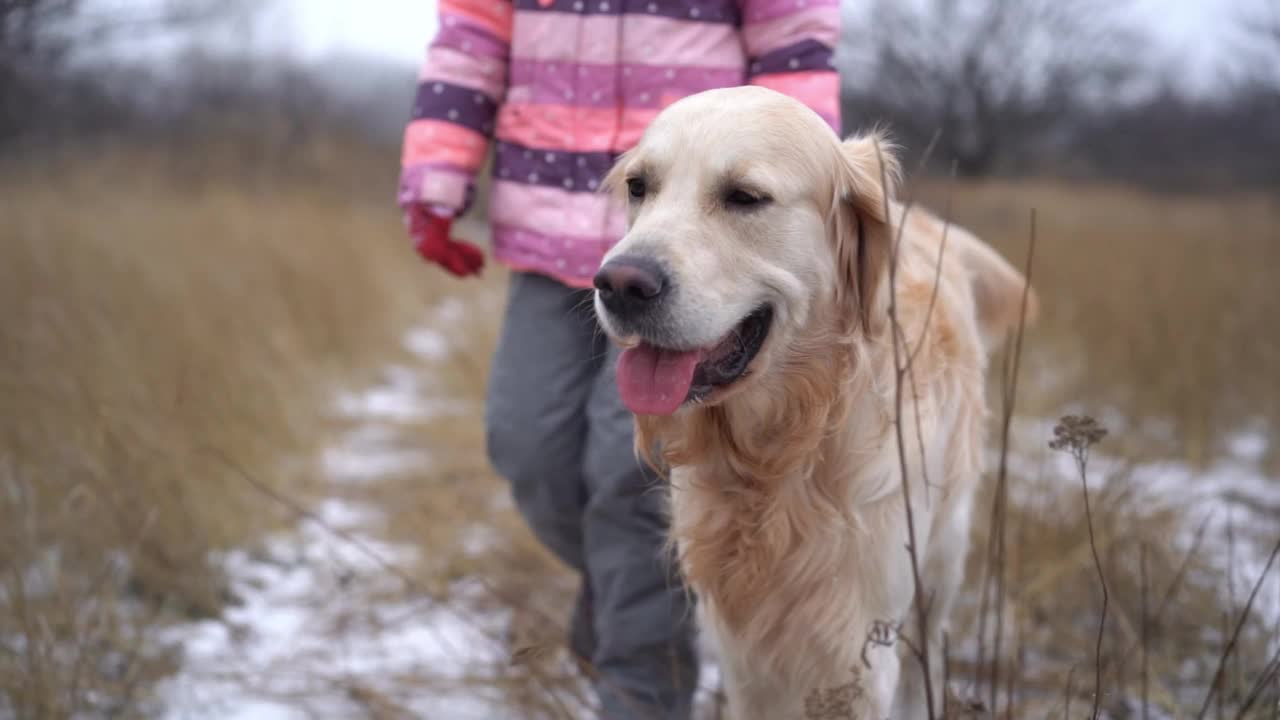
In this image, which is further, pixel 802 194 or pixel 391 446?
pixel 391 446

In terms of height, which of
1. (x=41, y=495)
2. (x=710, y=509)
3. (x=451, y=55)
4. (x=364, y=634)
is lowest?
(x=364, y=634)

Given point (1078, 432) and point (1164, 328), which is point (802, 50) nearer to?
point (1078, 432)

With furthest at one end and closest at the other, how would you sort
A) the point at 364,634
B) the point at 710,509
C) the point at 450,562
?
1. the point at 450,562
2. the point at 364,634
3. the point at 710,509

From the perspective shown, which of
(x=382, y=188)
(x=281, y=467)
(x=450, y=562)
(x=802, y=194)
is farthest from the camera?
(x=382, y=188)

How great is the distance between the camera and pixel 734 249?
1.40 m

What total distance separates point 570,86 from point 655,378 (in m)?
0.72

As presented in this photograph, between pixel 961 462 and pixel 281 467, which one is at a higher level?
pixel 961 462

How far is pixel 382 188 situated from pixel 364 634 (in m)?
11.1

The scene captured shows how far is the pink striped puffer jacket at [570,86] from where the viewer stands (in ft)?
5.81

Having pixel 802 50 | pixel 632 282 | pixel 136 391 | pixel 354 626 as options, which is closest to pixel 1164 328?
pixel 802 50

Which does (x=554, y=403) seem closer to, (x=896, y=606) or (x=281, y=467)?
(x=896, y=606)

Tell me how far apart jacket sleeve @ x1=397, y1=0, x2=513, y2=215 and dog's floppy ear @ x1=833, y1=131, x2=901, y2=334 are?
0.78m

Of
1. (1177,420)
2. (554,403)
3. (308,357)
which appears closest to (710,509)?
(554,403)

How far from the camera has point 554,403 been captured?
1.91m
